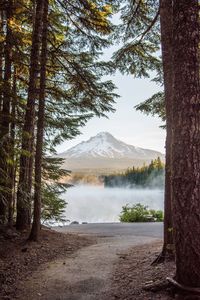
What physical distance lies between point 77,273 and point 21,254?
5.31ft

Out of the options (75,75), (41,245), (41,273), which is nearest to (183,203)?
(41,273)

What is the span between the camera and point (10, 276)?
5.23 metres

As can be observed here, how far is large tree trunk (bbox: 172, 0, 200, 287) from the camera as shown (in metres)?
3.58

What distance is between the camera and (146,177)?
67.4 m

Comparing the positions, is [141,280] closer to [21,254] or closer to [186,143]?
[186,143]

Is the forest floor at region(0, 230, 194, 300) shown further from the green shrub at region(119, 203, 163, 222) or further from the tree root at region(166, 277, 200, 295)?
the green shrub at region(119, 203, 163, 222)

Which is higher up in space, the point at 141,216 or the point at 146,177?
the point at 141,216

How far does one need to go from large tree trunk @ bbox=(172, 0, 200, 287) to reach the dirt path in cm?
153

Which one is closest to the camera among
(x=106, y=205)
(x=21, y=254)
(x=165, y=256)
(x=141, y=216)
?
(x=165, y=256)

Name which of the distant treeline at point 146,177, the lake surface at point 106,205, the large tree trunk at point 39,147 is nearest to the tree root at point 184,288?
the large tree trunk at point 39,147

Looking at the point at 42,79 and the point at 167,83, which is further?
the point at 42,79

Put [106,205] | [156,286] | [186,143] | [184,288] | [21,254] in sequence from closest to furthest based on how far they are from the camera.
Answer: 1. [184,288]
2. [186,143]
3. [156,286]
4. [21,254]
5. [106,205]

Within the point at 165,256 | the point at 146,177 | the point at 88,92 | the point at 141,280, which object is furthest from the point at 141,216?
the point at 146,177

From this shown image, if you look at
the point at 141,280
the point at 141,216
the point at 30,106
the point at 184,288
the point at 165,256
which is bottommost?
the point at 141,216
